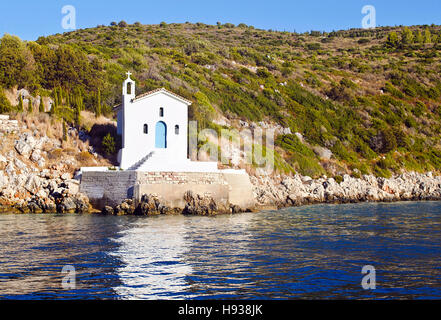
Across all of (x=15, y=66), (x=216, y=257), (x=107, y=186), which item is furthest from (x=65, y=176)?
(x=216, y=257)

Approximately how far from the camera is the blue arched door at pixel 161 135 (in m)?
35.7

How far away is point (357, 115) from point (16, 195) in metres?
46.0

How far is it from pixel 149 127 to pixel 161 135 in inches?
41.5

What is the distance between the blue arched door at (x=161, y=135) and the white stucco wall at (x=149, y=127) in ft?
0.73

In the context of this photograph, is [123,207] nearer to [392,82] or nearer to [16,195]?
[16,195]

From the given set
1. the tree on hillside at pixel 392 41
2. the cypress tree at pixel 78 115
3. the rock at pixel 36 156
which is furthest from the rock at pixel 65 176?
the tree on hillside at pixel 392 41

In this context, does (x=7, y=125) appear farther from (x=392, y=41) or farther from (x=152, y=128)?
(x=392, y=41)

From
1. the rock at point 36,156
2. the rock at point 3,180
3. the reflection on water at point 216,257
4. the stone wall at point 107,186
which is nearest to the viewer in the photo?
the reflection on water at point 216,257

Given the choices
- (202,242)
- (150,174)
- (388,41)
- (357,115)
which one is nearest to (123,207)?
(150,174)

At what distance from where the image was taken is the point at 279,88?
66.5 metres

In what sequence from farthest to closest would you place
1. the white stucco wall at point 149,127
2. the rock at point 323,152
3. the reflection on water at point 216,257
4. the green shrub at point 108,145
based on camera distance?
the rock at point 323,152, the green shrub at point 108,145, the white stucco wall at point 149,127, the reflection on water at point 216,257

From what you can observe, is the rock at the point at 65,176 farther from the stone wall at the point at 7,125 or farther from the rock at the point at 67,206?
the stone wall at the point at 7,125

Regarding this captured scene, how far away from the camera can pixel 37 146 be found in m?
34.2

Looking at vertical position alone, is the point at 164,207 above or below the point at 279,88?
below
